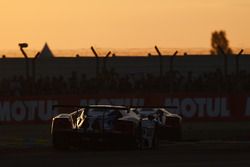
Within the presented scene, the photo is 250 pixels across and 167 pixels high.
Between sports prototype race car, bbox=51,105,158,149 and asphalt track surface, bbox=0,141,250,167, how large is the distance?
0.31 m

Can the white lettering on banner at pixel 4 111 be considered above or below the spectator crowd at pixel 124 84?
below

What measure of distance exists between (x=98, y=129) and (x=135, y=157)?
286 cm

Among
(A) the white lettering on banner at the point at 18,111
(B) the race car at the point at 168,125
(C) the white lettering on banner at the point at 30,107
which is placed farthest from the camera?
(C) the white lettering on banner at the point at 30,107

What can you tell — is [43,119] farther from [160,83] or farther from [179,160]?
[179,160]

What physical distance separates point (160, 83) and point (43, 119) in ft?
15.7

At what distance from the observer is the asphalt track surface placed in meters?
18.3

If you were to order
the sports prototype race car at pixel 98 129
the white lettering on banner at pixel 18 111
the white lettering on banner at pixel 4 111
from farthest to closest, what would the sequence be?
the white lettering on banner at pixel 18 111 → the white lettering on banner at pixel 4 111 → the sports prototype race car at pixel 98 129

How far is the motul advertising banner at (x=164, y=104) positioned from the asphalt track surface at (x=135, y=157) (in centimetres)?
1262

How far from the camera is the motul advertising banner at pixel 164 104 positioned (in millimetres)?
36375

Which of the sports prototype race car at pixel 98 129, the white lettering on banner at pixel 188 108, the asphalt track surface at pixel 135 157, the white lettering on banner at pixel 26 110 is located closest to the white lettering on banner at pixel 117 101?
the white lettering on banner at pixel 26 110

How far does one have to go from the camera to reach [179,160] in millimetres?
19188

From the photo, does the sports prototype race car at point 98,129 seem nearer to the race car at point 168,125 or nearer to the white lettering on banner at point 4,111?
the race car at point 168,125

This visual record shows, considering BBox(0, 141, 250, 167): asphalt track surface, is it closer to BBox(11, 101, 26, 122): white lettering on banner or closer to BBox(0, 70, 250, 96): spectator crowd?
BBox(11, 101, 26, 122): white lettering on banner

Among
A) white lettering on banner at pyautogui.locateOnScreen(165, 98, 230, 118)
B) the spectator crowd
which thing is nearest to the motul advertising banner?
white lettering on banner at pyautogui.locateOnScreen(165, 98, 230, 118)
